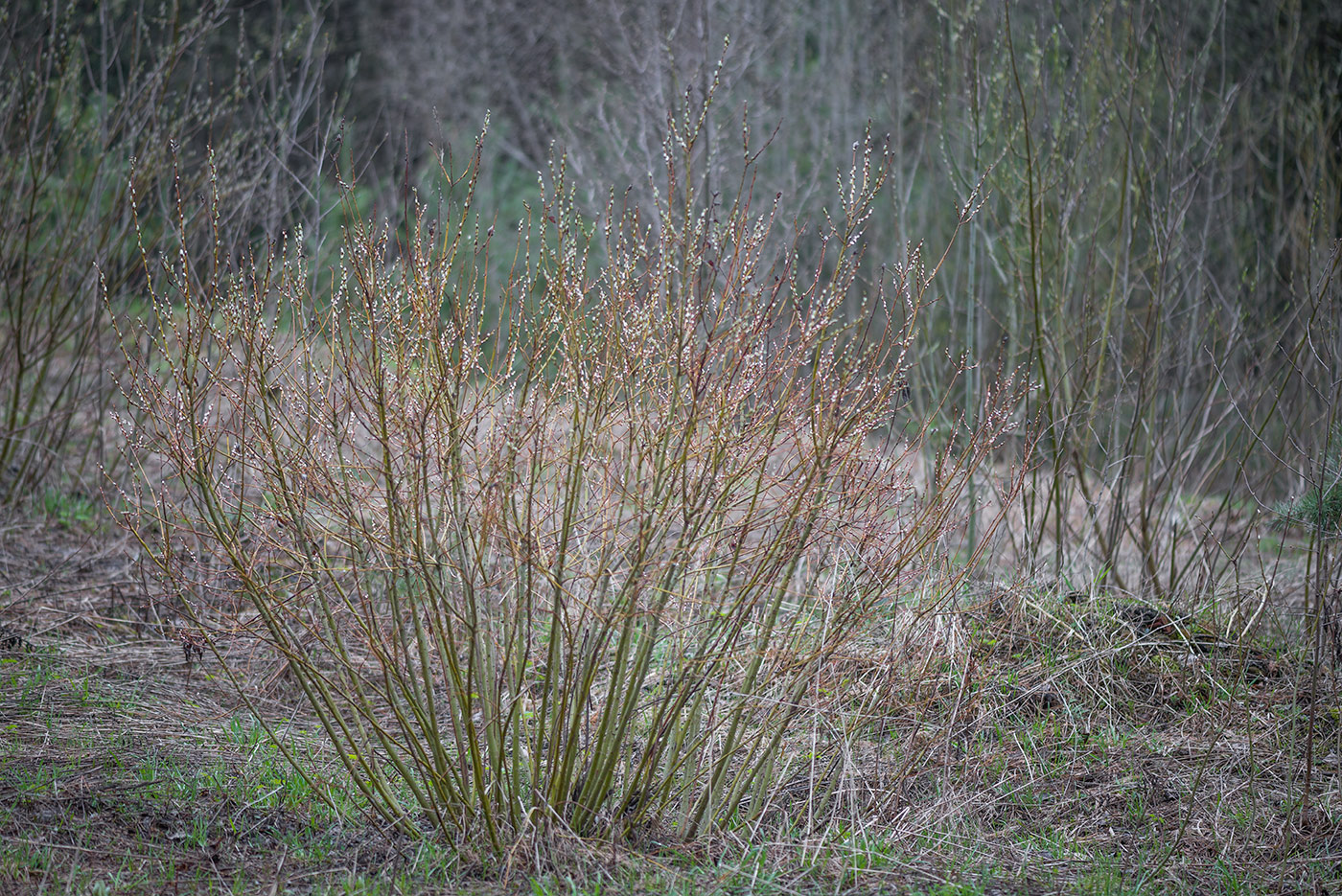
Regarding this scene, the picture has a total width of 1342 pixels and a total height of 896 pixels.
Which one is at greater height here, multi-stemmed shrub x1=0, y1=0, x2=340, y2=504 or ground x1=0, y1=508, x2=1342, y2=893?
multi-stemmed shrub x1=0, y1=0, x2=340, y2=504

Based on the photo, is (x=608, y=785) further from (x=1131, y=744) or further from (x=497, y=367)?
(x=1131, y=744)

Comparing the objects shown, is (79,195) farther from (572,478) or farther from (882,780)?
(882,780)

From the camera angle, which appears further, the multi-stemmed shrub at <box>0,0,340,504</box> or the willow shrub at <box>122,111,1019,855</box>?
the multi-stemmed shrub at <box>0,0,340,504</box>

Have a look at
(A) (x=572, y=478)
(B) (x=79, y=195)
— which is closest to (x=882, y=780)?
(A) (x=572, y=478)

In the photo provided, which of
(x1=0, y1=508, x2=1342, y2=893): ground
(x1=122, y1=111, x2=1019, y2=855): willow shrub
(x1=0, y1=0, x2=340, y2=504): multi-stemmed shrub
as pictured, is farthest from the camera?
(x1=0, y1=0, x2=340, y2=504): multi-stemmed shrub

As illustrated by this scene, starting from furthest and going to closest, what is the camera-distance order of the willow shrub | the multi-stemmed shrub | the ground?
the multi-stemmed shrub → the ground → the willow shrub

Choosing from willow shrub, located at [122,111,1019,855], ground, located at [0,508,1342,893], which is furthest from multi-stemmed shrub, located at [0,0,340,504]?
willow shrub, located at [122,111,1019,855]

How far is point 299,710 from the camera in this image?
4.36 metres

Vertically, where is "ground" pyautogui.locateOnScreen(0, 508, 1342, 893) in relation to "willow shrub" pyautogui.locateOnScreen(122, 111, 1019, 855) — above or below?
below

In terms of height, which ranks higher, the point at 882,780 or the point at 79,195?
the point at 79,195

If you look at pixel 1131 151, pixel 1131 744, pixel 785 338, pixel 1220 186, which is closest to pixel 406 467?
pixel 785 338

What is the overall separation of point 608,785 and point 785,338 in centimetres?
138

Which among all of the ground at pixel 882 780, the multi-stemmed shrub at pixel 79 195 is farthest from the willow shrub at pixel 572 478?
the multi-stemmed shrub at pixel 79 195

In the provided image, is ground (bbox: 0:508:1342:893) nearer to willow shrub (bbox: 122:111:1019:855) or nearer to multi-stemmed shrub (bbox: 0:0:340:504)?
willow shrub (bbox: 122:111:1019:855)
